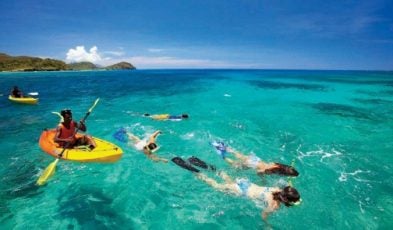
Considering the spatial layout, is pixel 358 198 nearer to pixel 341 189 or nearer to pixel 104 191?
pixel 341 189

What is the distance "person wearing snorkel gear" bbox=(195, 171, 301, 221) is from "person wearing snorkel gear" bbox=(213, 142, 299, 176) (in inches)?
51.9

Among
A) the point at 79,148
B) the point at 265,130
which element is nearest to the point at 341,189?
the point at 265,130

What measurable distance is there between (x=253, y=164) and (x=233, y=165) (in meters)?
1.01

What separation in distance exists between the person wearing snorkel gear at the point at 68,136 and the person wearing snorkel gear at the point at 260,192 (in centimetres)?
575

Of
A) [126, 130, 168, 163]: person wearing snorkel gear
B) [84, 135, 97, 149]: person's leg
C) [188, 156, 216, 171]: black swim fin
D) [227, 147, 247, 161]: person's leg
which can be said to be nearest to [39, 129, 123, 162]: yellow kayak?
[84, 135, 97, 149]: person's leg

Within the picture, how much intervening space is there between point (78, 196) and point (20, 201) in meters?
2.15

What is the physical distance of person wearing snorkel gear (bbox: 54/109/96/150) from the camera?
1290cm

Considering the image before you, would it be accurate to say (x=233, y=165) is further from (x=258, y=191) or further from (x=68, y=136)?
(x=68, y=136)

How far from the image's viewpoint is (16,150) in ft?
52.6

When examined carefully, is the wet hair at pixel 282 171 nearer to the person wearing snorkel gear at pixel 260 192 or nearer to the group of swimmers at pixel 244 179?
the group of swimmers at pixel 244 179

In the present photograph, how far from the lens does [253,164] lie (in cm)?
1363

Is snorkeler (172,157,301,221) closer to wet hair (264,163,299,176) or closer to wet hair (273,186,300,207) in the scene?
wet hair (273,186,300,207)

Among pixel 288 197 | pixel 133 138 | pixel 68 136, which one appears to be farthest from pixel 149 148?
pixel 288 197

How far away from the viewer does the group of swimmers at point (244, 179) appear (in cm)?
1027
